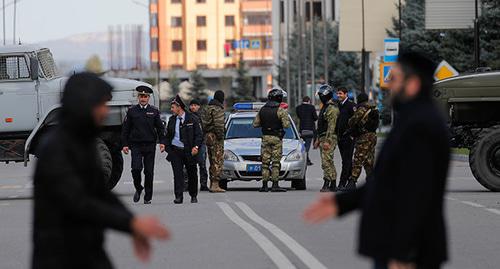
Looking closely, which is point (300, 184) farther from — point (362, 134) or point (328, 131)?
point (362, 134)

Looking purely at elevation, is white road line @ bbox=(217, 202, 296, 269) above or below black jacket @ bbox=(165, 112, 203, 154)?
below

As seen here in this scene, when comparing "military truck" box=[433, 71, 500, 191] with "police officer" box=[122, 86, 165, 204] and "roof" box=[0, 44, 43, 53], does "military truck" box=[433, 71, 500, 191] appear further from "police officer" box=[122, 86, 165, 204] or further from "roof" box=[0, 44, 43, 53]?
"roof" box=[0, 44, 43, 53]

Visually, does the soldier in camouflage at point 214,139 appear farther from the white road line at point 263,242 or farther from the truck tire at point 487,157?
the white road line at point 263,242

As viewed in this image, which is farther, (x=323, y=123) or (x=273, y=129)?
(x=273, y=129)

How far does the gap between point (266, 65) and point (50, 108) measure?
163m

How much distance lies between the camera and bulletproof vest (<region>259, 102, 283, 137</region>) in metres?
27.1

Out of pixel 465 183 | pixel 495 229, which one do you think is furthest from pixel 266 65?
pixel 495 229

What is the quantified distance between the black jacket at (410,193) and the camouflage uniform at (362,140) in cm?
1806

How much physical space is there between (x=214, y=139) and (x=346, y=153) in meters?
2.58

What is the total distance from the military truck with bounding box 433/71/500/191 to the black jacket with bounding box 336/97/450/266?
18429 mm

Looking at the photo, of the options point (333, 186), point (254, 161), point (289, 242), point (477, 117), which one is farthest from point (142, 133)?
point (289, 242)

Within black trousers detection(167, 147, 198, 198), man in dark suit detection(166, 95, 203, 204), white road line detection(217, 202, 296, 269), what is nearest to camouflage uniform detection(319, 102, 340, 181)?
man in dark suit detection(166, 95, 203, 204)

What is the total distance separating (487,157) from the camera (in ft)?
85.5

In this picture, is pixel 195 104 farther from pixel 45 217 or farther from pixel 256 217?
pixel 45 217
